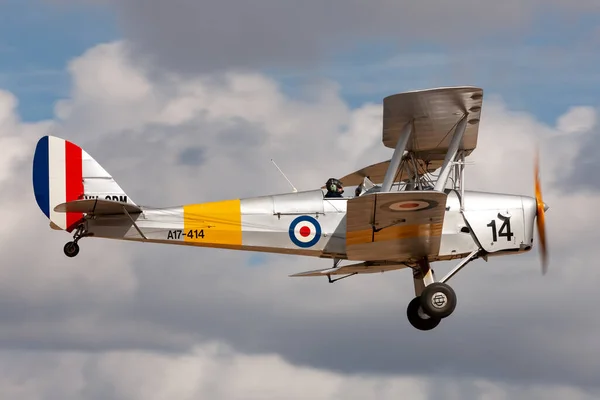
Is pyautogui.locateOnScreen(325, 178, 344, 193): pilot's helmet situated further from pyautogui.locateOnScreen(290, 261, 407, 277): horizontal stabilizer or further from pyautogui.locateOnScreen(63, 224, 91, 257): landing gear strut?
pyautogui.locateOnScreen(63, 224, 91, 257): landing gear strut

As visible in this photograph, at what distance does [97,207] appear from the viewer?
14.8m

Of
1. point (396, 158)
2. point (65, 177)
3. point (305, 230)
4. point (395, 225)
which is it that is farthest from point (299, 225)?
point (65, 177)

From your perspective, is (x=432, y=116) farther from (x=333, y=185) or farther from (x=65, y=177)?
(x=65, y=177)

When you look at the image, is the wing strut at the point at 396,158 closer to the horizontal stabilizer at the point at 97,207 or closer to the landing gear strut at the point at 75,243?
the horizontal stabilizer at the point at 97,207

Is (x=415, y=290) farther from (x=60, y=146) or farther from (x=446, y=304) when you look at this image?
(x=60, y=146)

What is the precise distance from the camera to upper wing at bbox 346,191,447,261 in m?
→ 13.8

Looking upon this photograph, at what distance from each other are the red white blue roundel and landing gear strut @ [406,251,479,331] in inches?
65.0

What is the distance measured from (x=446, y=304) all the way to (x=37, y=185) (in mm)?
6285

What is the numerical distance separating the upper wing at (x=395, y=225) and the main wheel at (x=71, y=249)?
12.7ft

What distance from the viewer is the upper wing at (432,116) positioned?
14.3m

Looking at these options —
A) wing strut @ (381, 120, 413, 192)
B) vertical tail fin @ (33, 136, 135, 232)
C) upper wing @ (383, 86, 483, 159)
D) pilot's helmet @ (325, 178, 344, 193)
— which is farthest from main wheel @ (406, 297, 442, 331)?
vertical tail fin @ (33, 136, 135, 232)

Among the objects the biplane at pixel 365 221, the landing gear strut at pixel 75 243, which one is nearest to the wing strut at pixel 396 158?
the biplane at pixel 365 221

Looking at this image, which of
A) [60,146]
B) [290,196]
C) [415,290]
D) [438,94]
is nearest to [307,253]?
[290,196]

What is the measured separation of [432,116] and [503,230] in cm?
194
